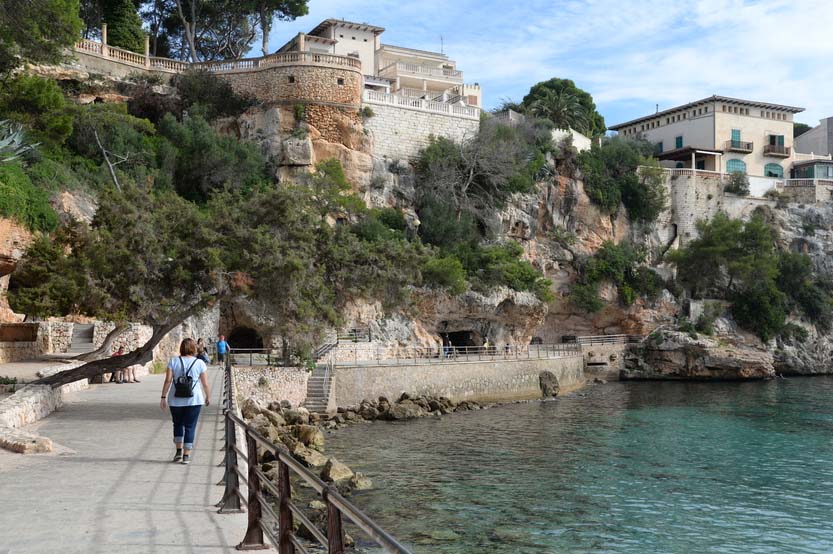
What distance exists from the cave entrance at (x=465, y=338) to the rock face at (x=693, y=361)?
1061 centimetres

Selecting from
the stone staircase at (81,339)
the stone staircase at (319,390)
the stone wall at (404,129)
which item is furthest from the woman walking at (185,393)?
the stone wall at (404,129)

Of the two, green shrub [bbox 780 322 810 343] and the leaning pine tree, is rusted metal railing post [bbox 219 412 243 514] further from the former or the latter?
green shrub [bbox 780 322 810 343]

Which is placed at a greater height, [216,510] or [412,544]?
[216,510]

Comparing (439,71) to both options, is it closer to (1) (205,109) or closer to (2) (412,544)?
(1) (205,109)

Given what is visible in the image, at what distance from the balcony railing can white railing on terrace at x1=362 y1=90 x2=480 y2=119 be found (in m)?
23.9

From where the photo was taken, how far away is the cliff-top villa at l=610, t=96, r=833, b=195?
2415 inches

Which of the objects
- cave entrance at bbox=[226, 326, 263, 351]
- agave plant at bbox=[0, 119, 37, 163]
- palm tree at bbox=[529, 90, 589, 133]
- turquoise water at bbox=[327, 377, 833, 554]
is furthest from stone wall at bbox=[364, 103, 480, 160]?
agave plant at bbox=[0, 119, 37, 163]

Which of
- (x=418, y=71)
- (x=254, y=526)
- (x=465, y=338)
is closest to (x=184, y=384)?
(x=254, y=526)

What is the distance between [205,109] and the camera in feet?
134

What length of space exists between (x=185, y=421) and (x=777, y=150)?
6313 centimetres

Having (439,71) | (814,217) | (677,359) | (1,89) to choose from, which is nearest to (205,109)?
(1,89)

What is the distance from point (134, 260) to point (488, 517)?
9.01 metres

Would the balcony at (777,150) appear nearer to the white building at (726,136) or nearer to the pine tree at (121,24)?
the white building at (726,136)

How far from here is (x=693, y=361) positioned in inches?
1881
